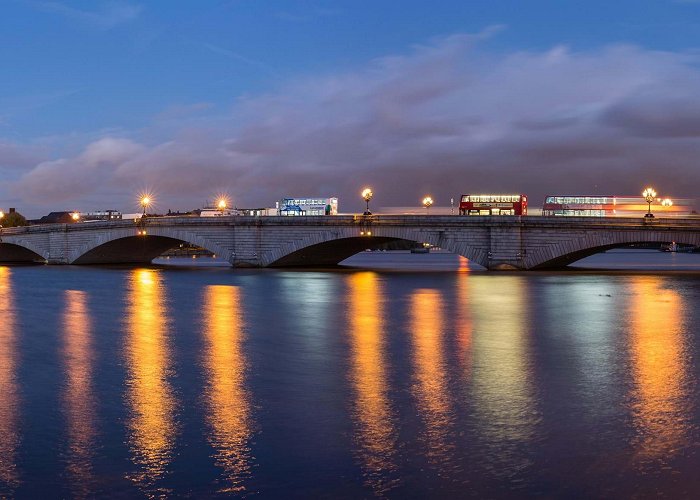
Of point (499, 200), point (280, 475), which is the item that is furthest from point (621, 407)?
point (499, 200)

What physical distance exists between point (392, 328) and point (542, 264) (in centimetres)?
4757

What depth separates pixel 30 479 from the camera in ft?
35.1

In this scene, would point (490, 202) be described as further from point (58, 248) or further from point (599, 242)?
point (58, 248)

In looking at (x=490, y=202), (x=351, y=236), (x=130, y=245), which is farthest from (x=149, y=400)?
(x=130, y=245)

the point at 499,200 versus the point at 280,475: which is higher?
the point at 499,200

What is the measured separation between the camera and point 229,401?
15.4 m

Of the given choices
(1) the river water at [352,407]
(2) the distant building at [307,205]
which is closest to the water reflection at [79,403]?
(1) the river water at [352,407]

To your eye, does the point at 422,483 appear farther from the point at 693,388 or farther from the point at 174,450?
the point at 693,388

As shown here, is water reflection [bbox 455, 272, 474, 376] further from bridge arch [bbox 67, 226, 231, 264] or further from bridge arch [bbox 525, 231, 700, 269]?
bridge arch [bbox 67, 226, 231, 264]

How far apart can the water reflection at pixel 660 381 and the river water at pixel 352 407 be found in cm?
5

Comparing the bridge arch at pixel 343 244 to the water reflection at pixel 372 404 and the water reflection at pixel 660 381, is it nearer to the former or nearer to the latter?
the water reflection at pixel 660 381

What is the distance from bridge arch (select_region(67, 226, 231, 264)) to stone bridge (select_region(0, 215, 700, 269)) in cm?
12

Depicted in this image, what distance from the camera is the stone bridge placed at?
67.9m

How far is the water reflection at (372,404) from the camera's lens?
11092 millimetres
